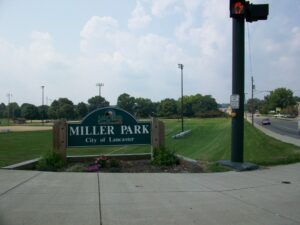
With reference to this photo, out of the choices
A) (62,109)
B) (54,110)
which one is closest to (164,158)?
(62,109)

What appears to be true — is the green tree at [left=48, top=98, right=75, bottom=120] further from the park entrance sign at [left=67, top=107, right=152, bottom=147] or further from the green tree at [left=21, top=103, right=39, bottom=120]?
the park entrance sign at [left=67, top=107, right=152, bottom=147]

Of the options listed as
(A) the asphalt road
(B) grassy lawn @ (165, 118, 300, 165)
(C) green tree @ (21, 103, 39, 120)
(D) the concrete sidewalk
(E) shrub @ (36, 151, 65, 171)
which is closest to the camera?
(D) the concrete sidewalk

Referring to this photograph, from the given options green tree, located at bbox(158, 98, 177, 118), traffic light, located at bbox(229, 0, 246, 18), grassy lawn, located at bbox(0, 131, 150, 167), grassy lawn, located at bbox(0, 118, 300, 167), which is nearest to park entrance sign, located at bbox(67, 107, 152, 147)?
grassy lawn, located at bbox(0, 118, 300, 167)

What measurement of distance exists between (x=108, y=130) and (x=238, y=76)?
13.2ft

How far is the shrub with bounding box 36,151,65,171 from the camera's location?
35.6 feet

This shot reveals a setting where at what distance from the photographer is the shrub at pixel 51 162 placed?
1087 cm

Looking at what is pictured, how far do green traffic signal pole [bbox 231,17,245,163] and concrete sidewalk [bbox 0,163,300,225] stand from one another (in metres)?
1.61

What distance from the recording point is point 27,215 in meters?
5.89

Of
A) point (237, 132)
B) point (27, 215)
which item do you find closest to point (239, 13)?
point (237, 132)

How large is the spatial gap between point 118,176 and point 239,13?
5.54 metres

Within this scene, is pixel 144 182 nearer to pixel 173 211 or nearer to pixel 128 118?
pixel 173 211

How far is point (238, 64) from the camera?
11.7 meters

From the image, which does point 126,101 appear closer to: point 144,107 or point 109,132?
point 144,107

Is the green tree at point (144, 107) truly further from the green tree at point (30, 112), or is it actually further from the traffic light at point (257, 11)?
the traffic light at point (257, 11)
